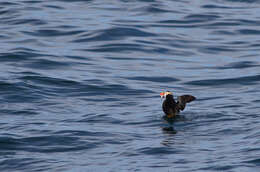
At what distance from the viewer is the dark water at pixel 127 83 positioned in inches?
369

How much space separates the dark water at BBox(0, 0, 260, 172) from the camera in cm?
937

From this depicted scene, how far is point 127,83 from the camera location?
15.1m

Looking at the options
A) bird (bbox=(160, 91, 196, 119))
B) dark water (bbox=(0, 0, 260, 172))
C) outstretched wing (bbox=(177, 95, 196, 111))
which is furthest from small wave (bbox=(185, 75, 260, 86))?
bird (bbox=(160, 91, 196, 119))

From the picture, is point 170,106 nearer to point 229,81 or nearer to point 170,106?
point 170,106

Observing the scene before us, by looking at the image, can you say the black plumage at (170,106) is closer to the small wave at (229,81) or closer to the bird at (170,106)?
the bird at (170,106)

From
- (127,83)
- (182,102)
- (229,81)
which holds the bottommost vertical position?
(229,81)

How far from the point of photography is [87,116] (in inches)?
473

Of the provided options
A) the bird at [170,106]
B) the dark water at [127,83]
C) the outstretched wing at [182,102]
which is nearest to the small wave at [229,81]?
the dark water at [127,83]

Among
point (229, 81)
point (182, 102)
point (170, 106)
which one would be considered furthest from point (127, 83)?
point (170, 106)

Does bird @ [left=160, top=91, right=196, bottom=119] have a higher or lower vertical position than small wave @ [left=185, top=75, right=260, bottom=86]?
higher

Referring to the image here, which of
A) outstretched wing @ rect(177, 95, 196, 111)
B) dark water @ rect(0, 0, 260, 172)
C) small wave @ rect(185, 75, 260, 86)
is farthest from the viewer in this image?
small wave @ rect(185, 75, 260, 86)

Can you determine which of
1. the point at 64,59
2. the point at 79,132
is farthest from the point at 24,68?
the point at 79,132

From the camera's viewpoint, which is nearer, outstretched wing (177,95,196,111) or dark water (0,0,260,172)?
dark water (0,0,260,172)

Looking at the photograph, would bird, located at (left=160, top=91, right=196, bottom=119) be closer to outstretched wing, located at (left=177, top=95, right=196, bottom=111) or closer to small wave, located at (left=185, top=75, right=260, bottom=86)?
outstretched wing, located at (left=177, top=95, right=196, bottom=111)
